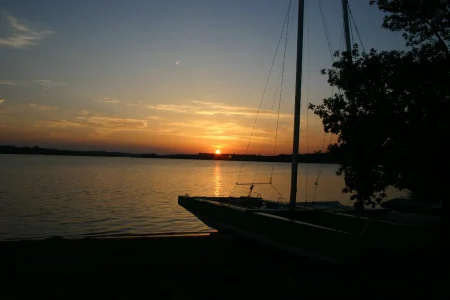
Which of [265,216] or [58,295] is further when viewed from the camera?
[265,216]

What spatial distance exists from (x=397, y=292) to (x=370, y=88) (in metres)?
7.04

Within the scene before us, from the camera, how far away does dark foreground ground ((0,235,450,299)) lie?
8547 millimetres

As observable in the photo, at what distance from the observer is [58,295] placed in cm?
845

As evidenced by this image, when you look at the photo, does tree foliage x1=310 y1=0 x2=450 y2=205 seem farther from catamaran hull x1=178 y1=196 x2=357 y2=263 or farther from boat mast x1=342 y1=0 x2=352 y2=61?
boat mast x1=342 y1=0 x2=352 y2=61

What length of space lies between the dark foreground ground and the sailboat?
0.51 meters

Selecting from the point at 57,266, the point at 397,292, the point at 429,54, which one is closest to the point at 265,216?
the point at 397,292

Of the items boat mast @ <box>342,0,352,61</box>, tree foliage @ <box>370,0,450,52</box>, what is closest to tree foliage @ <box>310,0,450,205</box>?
tree foliage @ <box>370,0,450,52</box>

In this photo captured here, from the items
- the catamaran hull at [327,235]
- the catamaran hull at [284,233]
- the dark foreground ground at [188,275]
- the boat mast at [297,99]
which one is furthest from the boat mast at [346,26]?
the dark foreground ground at [188,275]

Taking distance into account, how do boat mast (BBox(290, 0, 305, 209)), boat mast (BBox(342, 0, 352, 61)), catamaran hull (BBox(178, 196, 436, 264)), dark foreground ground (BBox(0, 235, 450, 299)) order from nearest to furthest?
dark foreground ground (BBox(0, 235, 450, 299)), catamaran hull (BBox(178, 196, 436, 264)), boat mast (BBox(290, 0, 305, 209)), boat mast (BBox(342, 0, 352, 61))

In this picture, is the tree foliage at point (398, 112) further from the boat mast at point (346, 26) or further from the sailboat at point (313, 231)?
the boat mast at point (346, 26)

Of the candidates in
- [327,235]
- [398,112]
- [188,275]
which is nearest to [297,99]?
[398,112]

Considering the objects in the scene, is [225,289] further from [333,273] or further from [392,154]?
[392,154]

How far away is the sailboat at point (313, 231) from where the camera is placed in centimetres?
1038

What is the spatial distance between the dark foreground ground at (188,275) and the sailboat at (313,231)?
513mm
